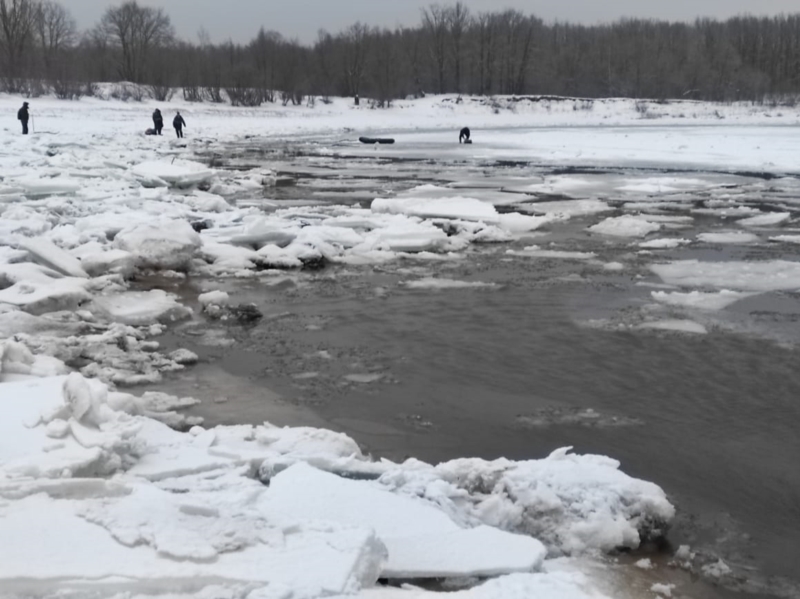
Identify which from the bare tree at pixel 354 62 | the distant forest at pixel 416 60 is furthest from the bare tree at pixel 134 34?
the bare tree at pixel 354 62

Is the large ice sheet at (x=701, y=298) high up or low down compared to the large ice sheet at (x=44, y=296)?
down

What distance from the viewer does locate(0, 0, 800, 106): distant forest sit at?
6406 centimetres

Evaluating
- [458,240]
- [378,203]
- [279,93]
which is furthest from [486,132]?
[458,240]

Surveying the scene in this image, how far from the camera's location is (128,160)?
21.7 metres

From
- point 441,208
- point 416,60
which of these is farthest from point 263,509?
point 416,60

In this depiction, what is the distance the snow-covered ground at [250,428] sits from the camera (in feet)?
10.8

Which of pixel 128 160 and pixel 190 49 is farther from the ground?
pixel 190 49

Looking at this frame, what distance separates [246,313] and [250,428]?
322 centimetres

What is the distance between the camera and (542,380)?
252 inches

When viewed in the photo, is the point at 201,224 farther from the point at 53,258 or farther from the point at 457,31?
the point at 457,31

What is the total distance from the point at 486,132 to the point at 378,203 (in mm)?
30903

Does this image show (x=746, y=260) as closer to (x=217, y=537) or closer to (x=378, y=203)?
(x=378, y=203)

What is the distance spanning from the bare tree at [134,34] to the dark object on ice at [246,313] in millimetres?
66477

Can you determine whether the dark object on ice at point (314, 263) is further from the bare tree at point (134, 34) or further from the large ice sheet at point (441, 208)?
the bare tree at point (134, 34)
